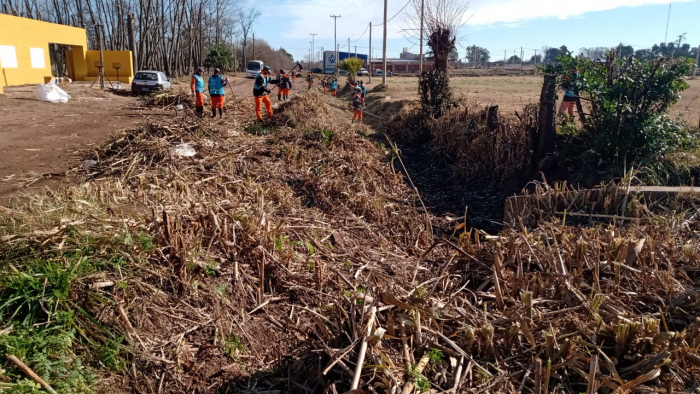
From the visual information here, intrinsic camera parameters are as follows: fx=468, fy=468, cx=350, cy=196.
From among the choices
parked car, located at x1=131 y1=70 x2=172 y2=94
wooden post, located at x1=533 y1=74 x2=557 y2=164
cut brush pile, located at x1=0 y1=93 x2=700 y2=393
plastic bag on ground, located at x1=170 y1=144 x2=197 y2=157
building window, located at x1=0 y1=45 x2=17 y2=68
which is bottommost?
cut brush pile, located at x1=0 y1=93 x2=700 y2=393

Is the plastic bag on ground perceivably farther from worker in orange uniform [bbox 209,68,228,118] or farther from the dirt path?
worker in orange uniform [bbox 209,68,228,118]

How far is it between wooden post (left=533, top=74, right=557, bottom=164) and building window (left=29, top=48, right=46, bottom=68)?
2602 cm

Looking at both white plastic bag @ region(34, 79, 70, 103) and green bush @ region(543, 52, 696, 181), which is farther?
white plastic bag @ region(34, 79, 70, 103)

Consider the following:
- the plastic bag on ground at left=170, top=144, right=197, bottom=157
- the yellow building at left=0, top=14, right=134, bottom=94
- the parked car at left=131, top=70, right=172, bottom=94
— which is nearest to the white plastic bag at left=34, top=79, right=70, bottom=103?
the yellow building at left=0, top=14, right=134, bottom=94

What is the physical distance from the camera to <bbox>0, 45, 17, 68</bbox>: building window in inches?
872

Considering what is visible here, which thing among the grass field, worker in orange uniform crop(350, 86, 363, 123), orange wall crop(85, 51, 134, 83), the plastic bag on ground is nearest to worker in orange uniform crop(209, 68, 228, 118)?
the plastic bag on ground

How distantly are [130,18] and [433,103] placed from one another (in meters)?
25.7

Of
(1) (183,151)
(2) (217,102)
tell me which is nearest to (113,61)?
(2) (217,102)

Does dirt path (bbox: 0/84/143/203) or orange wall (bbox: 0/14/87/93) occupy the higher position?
orange wall (bbox: 0/14/87/93)

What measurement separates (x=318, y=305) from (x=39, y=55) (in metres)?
28.1

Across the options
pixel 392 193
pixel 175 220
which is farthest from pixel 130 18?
Answer: pixel 175 220

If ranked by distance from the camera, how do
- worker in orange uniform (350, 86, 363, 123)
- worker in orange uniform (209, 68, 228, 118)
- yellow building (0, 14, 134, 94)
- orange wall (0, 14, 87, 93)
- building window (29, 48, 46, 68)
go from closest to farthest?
worker in orange uniform (209, 68, 228, 118), worker in orange uniform (350, 86, 363, 123), orange wall (0, 14, 87, 93), yellow building (0, 14, 134, 94), building window (29, 48, 46, 68)

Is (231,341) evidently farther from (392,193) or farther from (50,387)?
A: (392,193)

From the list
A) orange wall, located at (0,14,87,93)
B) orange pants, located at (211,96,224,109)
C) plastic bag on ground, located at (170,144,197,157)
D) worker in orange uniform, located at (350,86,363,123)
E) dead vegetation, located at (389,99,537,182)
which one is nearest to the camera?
plastic bag on ground, located at (170,144,197,157)
